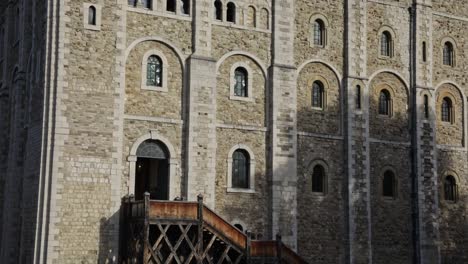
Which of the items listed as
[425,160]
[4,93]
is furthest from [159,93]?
[425,160]

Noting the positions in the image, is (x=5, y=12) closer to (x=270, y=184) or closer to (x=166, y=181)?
(x=166, y=181)

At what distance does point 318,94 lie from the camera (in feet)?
112

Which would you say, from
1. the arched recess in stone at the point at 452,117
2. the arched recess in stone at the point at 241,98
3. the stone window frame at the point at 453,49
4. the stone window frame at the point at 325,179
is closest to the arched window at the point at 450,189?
the arched recess in stone at the point at 452,117

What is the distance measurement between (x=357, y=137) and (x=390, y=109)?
2.59m

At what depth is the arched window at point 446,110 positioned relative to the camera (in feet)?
123

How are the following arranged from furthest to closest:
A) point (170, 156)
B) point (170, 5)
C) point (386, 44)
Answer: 1. point (386, 44)
2. point (170, 5)
3. point (170, 156)

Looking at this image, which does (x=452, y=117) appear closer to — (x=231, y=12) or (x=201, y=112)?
(x=231, y=12)

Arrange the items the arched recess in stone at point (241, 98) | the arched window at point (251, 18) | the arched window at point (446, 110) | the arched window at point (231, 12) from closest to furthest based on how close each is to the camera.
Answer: the arched recess in stone at point (241, 98), the arched window at point (231, 12), the arched window at point (251, 18), the arched window at point (446, 110)

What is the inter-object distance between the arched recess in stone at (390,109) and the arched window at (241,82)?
6459 mm

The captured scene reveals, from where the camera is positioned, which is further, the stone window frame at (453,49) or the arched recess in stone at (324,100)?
the stone window frame at (453,49)

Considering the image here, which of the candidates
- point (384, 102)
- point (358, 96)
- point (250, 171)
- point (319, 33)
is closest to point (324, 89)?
point (358, 96)

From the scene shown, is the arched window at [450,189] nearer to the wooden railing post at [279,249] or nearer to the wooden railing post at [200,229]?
the wooden railing post at [279,249]

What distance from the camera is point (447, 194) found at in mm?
37094

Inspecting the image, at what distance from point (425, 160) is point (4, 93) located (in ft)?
64.7
